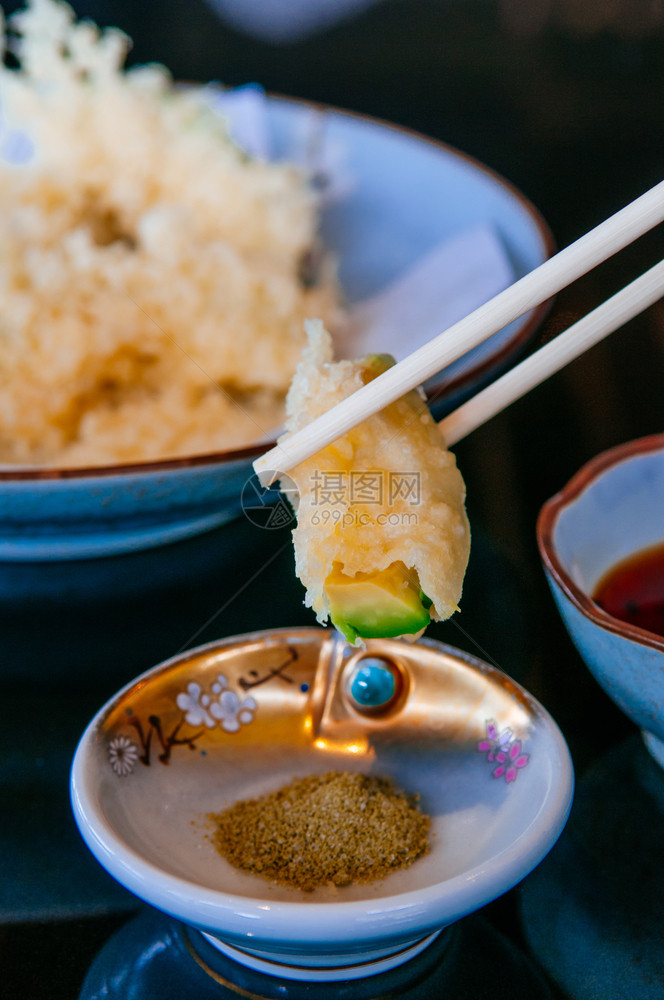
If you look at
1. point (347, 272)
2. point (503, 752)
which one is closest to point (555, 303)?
point (347, 272)

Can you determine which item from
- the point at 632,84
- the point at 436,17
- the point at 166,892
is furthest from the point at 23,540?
the point at 436,17

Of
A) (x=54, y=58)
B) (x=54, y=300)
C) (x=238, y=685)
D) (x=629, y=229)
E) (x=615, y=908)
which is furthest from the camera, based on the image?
(x=54, y=58)

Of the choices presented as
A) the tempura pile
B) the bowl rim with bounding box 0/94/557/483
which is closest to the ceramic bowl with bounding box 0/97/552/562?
the bowl rim with bounding box 0/94/557/483

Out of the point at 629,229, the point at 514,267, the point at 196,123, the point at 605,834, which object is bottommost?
the point at 605,834

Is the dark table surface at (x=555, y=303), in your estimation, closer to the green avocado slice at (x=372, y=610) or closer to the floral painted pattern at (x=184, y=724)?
the floral painted pattern at (x=184, y=724)

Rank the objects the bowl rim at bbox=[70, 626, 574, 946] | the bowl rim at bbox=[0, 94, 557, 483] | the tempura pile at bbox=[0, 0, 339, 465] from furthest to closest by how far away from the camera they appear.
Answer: the tempura pile at bbox=[0, 0, 339, 465], the bowl rim at bbox=[0, 94, 557, 483], the bowl rim at bbox=[70, 626, 574, 946]

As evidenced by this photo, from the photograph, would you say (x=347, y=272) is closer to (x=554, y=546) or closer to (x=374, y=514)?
(x=554, y=546)

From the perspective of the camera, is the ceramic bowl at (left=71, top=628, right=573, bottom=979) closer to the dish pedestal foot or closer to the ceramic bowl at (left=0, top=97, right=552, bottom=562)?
the dish pedestal foot

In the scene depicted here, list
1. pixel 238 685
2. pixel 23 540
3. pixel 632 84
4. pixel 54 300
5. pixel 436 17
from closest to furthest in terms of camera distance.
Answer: pixel 238 685
pixel 23 540
pixel 54 300
pixel 632 84
pixel 436 17

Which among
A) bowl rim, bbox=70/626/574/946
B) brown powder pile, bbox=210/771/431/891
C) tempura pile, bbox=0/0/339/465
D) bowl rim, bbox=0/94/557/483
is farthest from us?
tempura pile, bbox=0/0/339/465

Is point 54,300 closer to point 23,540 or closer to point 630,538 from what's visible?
point 23,540
